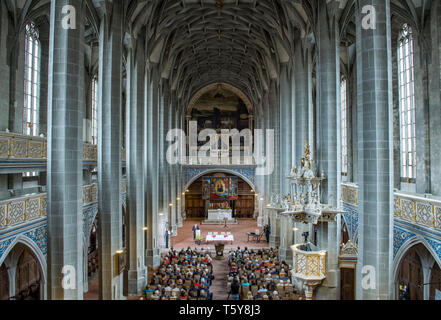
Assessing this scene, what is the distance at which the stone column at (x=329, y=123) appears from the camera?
45.9 ft

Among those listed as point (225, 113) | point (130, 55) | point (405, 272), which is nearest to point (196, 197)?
point (225, 113)

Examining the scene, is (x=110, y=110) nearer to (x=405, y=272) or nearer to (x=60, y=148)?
(x=60, y=148)

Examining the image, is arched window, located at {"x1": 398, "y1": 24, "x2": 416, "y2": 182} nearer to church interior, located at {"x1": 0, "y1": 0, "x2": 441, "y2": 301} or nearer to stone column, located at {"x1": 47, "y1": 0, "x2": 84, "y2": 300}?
church interior, located at {"x1": 0, "y1": 0, "x2": 441, "y2": 301}

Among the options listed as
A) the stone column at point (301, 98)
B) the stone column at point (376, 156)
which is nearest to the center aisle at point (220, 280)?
the stone column at point (301, 98)

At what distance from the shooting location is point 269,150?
109 feet

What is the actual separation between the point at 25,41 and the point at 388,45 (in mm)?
16844

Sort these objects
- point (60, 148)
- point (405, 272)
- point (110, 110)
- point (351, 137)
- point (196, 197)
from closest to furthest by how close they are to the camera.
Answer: point (60, 148)
point (110, 110)
point (405, 272)
point (351, 137)
point (196, 197)

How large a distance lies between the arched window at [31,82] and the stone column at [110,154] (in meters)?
5.36

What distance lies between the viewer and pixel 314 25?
1509 centimetres

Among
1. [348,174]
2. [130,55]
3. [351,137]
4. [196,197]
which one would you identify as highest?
[130,55]

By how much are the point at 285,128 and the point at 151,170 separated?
32.2ft

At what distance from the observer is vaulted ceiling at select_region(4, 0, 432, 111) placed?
1498 centimetres

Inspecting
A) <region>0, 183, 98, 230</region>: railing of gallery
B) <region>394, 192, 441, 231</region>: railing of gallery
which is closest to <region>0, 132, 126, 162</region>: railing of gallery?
<region>0, 183, 98, 230</region>: railing of gallery

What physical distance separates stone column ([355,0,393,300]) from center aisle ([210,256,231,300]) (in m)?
9.59
